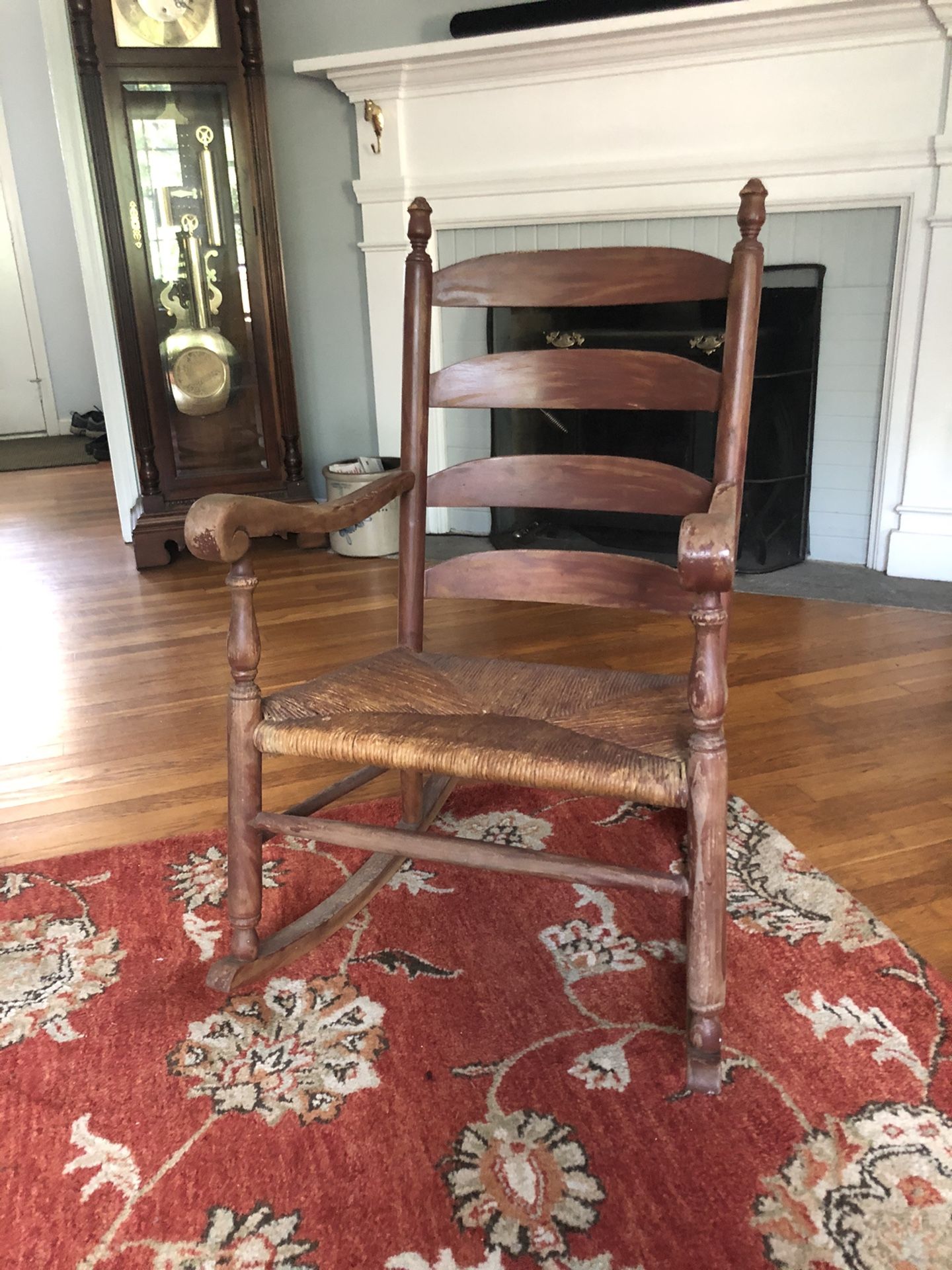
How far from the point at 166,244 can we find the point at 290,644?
1.33 m

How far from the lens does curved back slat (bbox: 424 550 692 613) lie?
1.13 metres

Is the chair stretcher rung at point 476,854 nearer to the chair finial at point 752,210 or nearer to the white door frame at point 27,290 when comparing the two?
the chair finial at point 752,210

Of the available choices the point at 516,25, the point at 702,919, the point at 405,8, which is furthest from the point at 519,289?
the point at 405,8

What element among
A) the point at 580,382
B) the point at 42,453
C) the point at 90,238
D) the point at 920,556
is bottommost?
the point at 42,453

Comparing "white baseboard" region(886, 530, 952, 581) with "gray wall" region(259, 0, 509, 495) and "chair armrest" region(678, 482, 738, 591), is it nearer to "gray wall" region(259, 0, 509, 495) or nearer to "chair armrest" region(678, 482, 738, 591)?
"gray wall" region(259, 0, 509, 495)

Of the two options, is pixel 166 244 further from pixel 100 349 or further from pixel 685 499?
pixel 685 499

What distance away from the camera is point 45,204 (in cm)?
507

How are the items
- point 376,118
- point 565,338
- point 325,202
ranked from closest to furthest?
point 565,338
point 376,118
point 325,202

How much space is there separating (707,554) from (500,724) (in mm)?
A: 290

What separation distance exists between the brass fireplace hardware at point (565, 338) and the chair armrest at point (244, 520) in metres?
1.70

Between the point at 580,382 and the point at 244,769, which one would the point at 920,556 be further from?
the point at 244,769

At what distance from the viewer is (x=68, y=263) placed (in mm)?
5172

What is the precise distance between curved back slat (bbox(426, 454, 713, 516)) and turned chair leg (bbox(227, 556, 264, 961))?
1.03 feet

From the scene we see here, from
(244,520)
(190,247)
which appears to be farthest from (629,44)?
(244,520)
